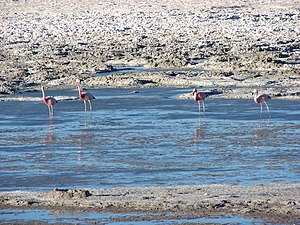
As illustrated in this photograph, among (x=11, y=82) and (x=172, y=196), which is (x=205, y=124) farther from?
(x=11, y=82)

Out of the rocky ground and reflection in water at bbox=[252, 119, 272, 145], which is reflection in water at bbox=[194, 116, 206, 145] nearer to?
reflection in water at bbox=[252, 119, 272, 145]

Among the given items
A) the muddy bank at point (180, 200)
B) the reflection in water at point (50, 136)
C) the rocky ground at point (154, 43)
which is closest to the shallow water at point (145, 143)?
the reflection in water at point (50, 136)

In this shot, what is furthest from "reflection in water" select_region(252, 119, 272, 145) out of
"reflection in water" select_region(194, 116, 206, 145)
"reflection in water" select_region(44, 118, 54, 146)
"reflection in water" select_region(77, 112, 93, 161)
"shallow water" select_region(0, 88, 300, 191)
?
"reflection in water" select_region(44, 118, 54, 146)

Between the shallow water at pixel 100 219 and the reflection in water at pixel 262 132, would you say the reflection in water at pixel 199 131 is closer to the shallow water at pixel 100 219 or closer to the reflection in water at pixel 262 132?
the reflection in water at pixel 262 132

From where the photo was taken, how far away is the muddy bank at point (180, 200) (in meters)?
9.05

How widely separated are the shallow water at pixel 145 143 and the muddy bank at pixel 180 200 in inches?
26.8

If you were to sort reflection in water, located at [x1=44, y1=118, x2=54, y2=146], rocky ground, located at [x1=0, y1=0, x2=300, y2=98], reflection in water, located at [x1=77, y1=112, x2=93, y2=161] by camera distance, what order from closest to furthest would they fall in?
reflection in water, located at [x1=77, y1=112, x2=93, y2=161] → reflection in water, located at [x1=44, y1=118, x2=54, y2=146] → rocky ground, located at [x1=0, y1=0, x2=300, y2=98]

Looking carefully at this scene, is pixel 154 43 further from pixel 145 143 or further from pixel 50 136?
pixel 145 143

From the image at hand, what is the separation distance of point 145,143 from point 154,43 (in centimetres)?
2142

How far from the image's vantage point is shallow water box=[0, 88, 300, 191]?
37.3ft

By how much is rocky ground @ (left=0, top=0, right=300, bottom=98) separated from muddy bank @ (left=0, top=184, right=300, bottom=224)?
10483mm

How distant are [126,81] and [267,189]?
13.8m

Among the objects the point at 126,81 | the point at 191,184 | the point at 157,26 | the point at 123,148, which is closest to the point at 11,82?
the point at 126,81

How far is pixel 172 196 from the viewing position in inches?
383
